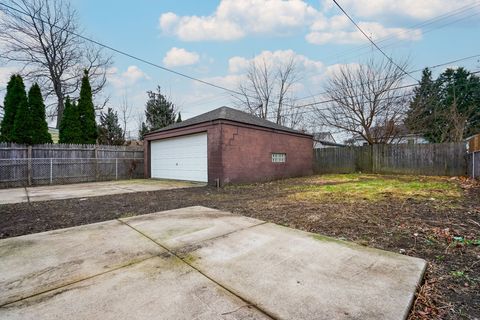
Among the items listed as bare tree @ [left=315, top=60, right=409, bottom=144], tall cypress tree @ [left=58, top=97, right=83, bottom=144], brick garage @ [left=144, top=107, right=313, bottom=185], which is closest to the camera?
brick garage @ [left=144, top=107, right=313, bottom=185]

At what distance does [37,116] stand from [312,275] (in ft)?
43.5

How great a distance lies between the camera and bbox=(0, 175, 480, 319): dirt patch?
1845 millimetres

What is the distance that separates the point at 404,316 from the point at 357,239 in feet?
5.08

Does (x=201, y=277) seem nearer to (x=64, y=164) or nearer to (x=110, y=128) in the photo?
(x=64, y=164)

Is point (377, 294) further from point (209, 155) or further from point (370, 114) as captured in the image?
point (370, 114)

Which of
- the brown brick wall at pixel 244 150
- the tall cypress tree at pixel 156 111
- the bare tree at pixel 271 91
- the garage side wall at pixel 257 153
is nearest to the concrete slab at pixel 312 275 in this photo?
the brown brick wall at pixel 244 150

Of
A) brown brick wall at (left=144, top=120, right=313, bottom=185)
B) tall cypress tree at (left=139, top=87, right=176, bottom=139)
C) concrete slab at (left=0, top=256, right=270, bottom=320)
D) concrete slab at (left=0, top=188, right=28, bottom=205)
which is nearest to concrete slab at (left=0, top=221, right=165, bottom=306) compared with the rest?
concrete slab at (left=0, top=256, right=270, bottom=320)

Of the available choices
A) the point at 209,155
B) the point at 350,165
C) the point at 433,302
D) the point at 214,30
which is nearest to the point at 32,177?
the point at 209,155

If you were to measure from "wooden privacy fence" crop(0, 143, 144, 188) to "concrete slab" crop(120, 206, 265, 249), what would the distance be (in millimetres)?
8766

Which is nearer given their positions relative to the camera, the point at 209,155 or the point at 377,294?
the point at 377,294

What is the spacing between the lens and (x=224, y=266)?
220 centimetres

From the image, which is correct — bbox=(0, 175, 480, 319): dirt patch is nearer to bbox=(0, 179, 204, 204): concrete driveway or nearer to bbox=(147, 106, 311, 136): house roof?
bbox=(0, 179, 204, 204): concrete driveway

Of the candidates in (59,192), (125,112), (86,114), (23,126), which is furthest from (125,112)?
(59,192)

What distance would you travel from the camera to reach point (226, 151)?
8883 mm
